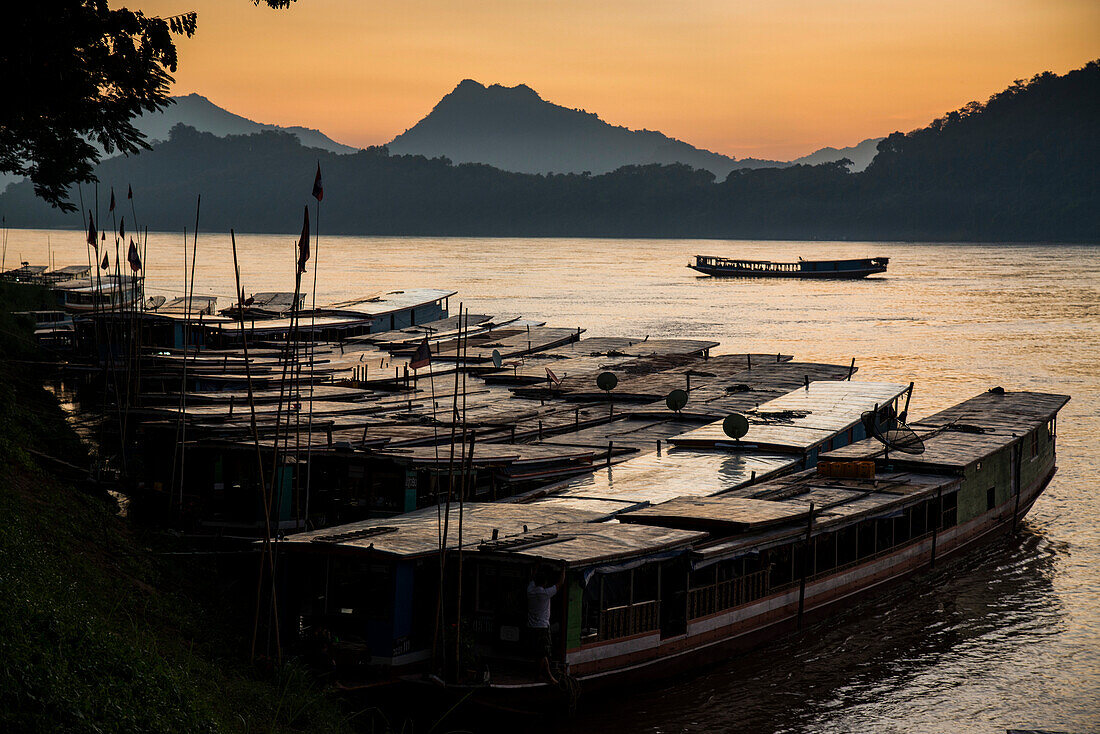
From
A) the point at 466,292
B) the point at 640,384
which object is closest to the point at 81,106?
the point at 640,384

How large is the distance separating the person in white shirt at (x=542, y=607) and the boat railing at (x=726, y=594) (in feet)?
11.8

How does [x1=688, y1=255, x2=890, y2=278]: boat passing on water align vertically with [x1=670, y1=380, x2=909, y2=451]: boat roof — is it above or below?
above

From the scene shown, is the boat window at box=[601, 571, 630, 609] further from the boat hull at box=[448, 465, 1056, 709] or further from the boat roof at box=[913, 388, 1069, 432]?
the boat roof at box=[913, 388, 1069, 432]

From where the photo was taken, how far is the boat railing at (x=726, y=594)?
20.2m

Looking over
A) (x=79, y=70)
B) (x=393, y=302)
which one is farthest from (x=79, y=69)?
(x=393, y=302)

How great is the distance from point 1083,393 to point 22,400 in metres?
53.6

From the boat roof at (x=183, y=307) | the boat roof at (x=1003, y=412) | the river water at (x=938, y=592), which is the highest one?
the boat roof at (x=183, y=307)

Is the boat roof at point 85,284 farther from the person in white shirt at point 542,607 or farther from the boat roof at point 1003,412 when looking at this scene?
the person in white shirt at point 542,607

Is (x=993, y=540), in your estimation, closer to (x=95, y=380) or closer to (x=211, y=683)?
(x=211, y=683)

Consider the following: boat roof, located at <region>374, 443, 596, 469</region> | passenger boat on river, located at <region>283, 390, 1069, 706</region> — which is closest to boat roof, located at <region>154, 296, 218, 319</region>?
boat roof, located at <region>374, 443, 596, 469</region>

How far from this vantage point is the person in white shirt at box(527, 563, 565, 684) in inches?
679

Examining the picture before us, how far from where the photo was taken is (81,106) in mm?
23469

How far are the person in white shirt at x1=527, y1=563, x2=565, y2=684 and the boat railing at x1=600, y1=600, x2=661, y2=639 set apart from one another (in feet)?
4.31

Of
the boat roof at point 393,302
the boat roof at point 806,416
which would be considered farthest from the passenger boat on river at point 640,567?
the boat roof at point 393,302
